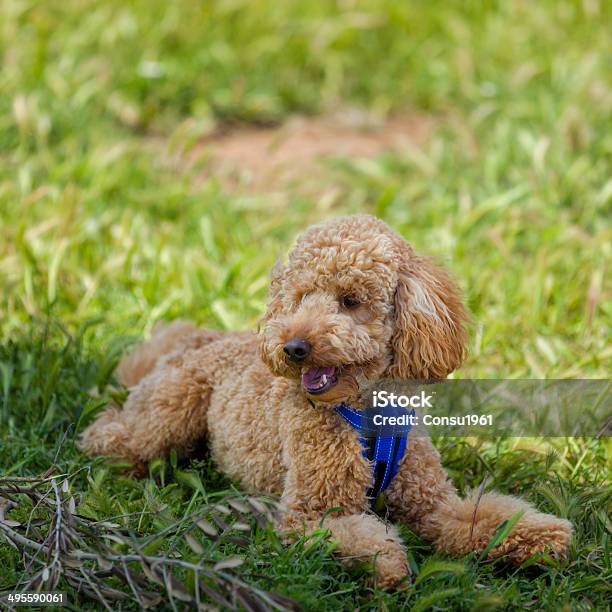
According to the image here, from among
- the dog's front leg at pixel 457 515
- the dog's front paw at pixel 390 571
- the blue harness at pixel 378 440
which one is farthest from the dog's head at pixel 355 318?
the dog's front paw at pixel 390 571

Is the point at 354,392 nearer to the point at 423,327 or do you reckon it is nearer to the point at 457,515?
the point at 423,327

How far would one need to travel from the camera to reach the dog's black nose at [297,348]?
8.91 feet

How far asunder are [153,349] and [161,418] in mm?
486

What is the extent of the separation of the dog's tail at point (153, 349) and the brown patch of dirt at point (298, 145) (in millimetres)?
2340

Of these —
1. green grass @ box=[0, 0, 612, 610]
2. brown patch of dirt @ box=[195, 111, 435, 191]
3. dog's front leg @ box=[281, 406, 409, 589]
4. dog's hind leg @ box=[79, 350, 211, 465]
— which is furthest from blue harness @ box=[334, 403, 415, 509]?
brown patch of dirt @ box=[195, 111, 435, 191]

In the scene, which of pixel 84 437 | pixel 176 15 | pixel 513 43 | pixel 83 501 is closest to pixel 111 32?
pixel 176 15

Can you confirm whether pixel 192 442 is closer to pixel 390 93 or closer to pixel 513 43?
pixel 390 93

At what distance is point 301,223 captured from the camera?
18.8ft

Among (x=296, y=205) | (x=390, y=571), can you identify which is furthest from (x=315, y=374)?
(x=296, y=205)

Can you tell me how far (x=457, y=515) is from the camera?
9.78ft

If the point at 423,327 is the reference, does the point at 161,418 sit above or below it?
below

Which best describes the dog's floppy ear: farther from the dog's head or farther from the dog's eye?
the dog's eye

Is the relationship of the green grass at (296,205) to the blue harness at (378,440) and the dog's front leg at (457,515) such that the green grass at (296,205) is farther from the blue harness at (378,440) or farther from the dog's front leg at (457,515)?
the blue harness at (378,440)

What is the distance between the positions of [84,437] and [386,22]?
200 inches
